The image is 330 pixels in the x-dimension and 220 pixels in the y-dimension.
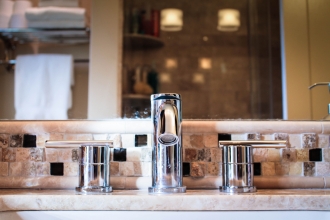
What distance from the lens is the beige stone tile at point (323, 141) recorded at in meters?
0.93

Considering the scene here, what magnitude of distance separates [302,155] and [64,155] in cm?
55

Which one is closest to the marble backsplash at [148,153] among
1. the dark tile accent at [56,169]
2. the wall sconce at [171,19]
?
the dark tile accent at [56,169]

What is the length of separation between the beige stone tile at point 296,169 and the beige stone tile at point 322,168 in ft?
0.12

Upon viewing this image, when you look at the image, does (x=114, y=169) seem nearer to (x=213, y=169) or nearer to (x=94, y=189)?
(x=94, y=189)

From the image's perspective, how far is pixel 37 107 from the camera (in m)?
0.97

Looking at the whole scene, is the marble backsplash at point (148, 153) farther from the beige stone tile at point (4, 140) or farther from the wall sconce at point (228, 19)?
the wall sconce at point (228, 19)

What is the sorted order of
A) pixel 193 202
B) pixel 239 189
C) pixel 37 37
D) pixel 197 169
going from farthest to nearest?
pixel 37 37, pixel 197 169, pixel 239 189, pixel 193 202

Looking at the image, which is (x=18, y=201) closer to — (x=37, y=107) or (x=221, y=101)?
(x=37, y=107)

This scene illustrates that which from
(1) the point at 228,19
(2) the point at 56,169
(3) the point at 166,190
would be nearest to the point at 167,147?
(3) the point at 166,190

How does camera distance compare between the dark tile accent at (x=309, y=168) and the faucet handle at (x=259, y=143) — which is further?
the dark tile accent at (x=309, y=168)

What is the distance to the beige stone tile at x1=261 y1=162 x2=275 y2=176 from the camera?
0.91m

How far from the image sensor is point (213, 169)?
0.91 meters

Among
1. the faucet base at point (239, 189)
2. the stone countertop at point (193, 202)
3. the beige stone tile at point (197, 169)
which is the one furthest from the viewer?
the beige stone tile at point (197, 169)

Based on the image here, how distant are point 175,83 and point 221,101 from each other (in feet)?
0.39
